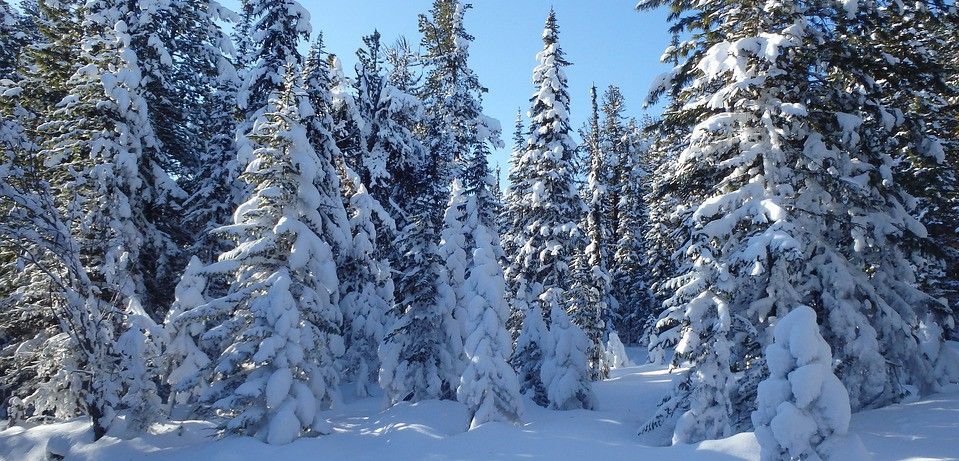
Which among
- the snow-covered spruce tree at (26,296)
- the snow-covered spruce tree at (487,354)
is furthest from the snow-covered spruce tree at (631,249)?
the snow-covered spruce tree at (26,296)

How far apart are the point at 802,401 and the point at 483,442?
6.05 meters

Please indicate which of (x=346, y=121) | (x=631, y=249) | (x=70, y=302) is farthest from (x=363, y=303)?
(x=631, y=249)

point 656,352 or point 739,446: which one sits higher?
point 656,352

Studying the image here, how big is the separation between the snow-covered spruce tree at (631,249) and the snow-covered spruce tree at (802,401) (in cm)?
Result: 3099

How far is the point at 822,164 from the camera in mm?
10922

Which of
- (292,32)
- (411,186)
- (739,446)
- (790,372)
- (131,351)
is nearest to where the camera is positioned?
(790,372)

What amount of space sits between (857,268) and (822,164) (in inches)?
98.6

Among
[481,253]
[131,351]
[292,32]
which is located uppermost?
[292,32]

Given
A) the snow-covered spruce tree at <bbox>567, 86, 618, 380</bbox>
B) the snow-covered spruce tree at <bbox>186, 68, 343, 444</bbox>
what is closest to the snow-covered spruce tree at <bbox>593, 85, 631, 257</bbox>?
the snow-covered spruce tree at <bbox>567, 86, 618, 380</bbox>

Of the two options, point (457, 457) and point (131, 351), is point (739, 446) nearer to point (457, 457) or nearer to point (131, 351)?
point (457, 457)

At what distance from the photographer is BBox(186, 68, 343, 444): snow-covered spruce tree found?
37.4 feet

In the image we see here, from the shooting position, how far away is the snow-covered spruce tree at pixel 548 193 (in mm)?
22250

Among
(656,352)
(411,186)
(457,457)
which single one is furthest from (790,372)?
(411,186)

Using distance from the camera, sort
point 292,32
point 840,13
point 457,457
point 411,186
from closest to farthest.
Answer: point 457,457 → point 840,13 → point 292,32 → point 411,186
